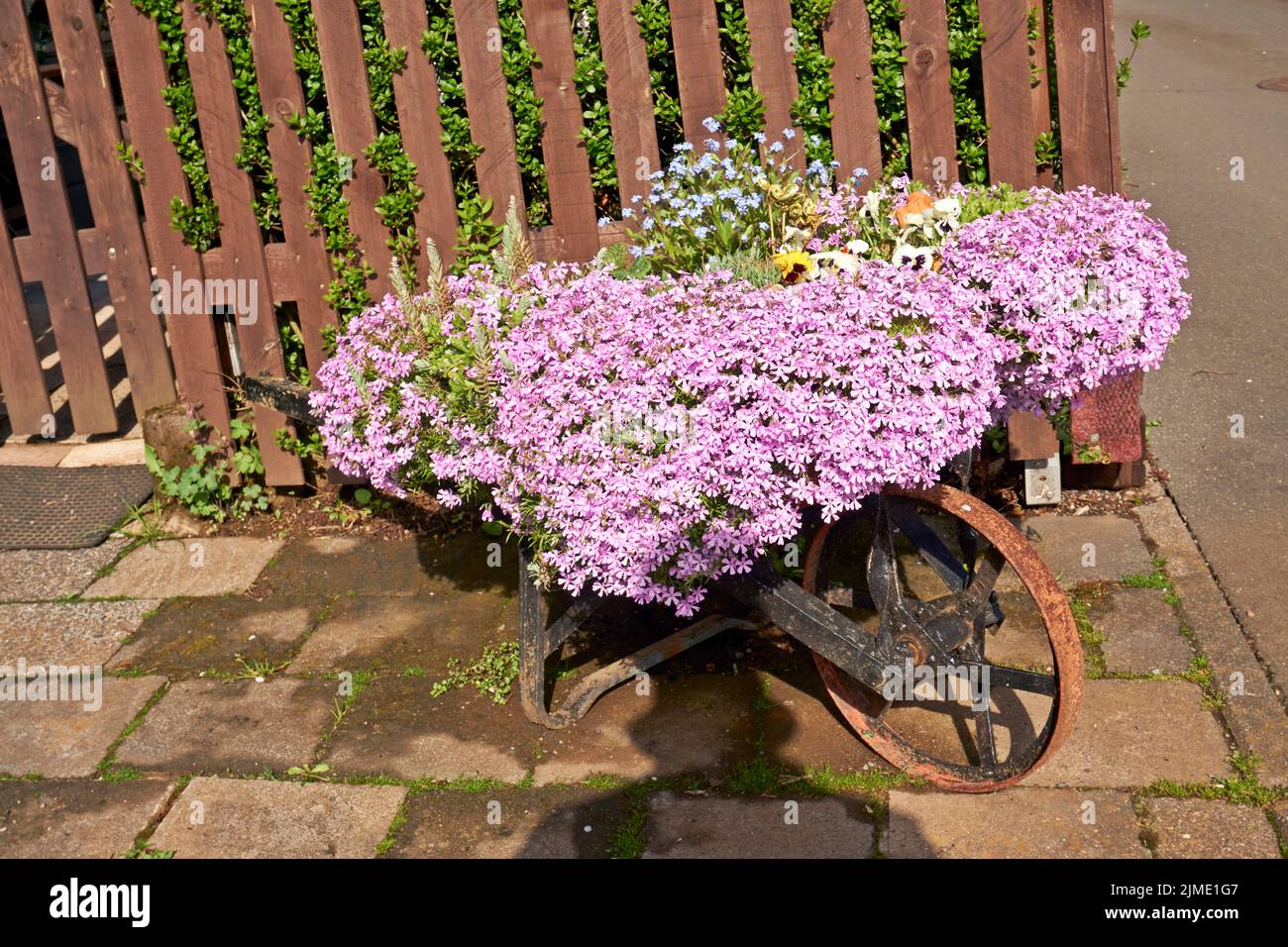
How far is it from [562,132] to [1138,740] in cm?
267

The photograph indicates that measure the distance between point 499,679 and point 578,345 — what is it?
4.33ft

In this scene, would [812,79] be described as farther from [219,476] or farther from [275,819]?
[275,819]

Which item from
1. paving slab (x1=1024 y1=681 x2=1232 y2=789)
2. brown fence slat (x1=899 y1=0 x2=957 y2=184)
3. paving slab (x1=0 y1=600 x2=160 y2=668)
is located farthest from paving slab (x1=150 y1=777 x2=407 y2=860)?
brown fence slat (x1=899 y1=0 x2=957 y2=184)

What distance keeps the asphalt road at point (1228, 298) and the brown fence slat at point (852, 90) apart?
5.71ft

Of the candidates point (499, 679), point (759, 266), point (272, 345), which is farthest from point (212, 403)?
point (759, 266)

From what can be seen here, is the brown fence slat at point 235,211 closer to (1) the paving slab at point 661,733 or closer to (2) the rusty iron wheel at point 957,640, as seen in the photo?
(1) the paving slab at point 661,733

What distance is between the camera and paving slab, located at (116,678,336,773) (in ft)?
12.5

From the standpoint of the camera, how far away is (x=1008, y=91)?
4.32 meters

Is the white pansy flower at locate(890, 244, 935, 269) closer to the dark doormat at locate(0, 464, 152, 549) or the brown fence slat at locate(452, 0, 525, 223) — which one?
the brown fence slat at locate(452, 0, 525, 223)

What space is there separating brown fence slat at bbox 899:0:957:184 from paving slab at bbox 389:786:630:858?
2.34m

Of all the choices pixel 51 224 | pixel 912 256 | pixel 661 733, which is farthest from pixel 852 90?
pixel 51 224

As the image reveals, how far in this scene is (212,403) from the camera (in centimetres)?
512
